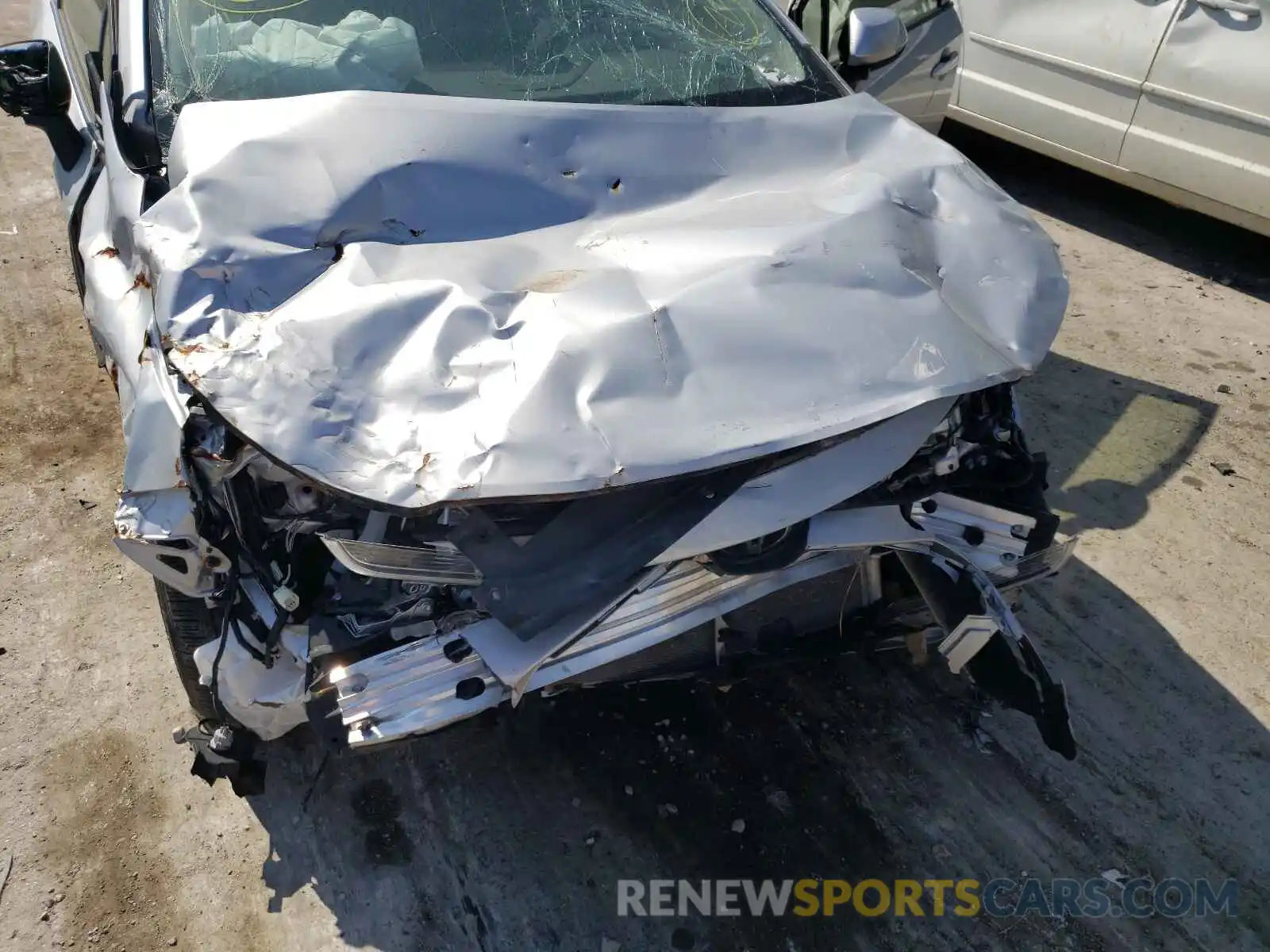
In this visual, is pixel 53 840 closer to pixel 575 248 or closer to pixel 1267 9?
pixel 575 248

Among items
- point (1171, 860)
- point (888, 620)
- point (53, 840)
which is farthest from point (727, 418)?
point (53, 840)

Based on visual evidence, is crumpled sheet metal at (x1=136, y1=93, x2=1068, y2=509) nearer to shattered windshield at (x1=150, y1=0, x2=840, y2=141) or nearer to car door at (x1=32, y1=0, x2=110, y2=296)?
shattered windshield at (x1=150, y1=0, x2=840, y2=141)

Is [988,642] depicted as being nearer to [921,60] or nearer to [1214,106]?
[921,60]

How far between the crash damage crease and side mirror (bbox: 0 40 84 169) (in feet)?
3.68

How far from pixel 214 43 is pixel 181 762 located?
2.02 metres

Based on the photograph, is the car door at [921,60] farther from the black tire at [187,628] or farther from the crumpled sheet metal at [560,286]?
the black tire at [187,628]

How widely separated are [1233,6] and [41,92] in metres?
5.17

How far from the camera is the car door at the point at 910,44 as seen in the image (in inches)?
161

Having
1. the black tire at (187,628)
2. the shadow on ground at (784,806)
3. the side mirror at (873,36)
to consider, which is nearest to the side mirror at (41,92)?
the black tire at (187,628)

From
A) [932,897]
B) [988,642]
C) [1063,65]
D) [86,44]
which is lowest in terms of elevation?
[932,897]

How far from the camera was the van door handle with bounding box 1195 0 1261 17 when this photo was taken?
4578 mm

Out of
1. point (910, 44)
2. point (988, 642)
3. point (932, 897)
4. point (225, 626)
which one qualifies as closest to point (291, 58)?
point (225, 626)

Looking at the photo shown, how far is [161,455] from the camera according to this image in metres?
2.09

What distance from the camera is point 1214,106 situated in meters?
4.79
